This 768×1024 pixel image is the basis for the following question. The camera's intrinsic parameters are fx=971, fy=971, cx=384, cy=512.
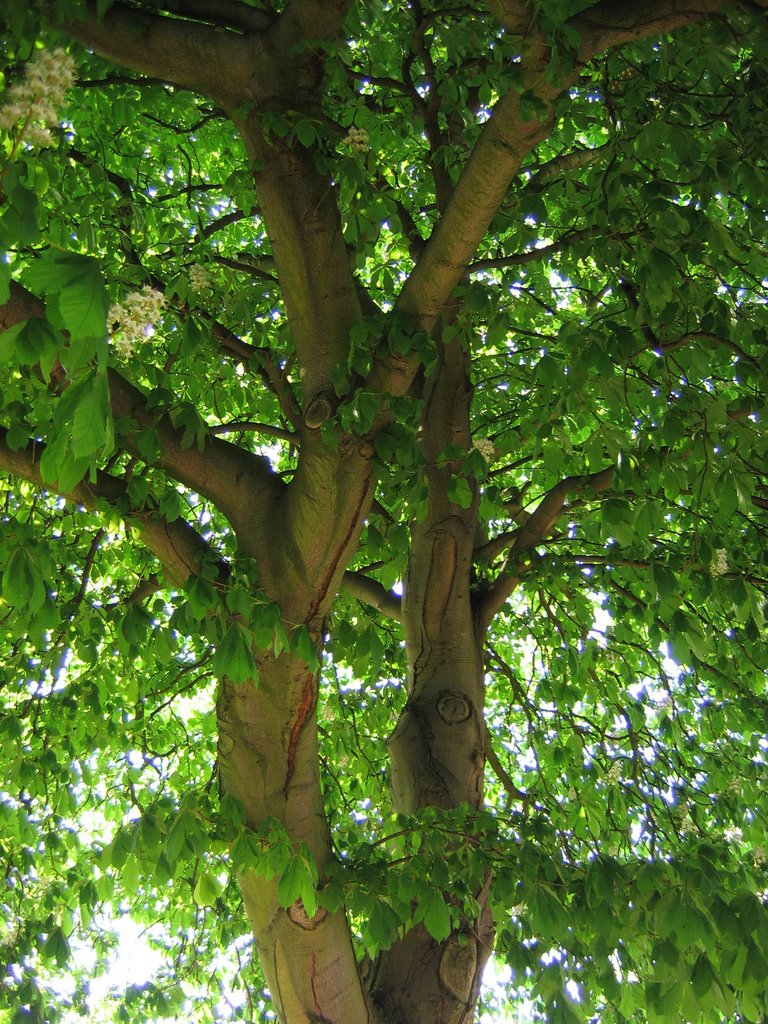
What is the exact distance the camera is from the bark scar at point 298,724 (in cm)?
→ 315

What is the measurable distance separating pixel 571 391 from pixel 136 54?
169 cm

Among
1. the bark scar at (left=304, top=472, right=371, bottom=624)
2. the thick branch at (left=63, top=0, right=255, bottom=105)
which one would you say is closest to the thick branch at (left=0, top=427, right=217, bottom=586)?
the bark scar at (left=304, top=472, right=371, bottom=624)

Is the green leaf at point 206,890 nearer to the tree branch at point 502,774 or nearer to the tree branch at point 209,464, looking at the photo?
the tree branch at point 209,464

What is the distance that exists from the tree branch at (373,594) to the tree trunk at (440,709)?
0.26 metres

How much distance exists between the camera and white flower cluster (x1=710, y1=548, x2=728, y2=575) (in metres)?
3.44

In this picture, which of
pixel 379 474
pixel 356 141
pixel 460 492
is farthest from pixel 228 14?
pixel 460 492

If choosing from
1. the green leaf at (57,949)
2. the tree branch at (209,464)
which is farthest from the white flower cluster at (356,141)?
the green leaf at (57,949)

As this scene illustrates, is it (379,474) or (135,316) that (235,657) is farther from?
(135,316)

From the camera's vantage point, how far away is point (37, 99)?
1.64 meters

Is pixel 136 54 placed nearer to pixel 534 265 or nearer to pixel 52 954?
pixel 534 265

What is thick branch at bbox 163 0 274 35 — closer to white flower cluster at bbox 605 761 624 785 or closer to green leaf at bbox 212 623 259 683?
green leaf at bbox 212 623 259 683

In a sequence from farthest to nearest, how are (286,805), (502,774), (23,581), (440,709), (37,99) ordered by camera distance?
(502,774), (440,709), (286,805), (23,581), (37,99)

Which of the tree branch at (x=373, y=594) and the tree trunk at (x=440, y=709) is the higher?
the tree branch at (x=373, y=594)

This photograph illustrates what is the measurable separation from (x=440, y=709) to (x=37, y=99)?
2.92 meters
